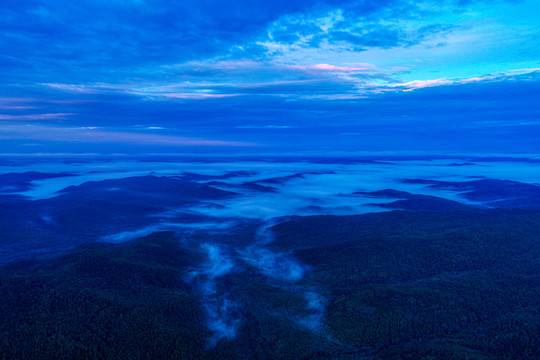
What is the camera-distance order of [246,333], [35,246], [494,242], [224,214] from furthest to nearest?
[224,214] < [35,246] < [494,242] < [246,333]

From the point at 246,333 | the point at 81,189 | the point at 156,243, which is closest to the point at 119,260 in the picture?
the point at 156,243

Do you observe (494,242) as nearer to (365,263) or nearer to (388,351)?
(365,263)

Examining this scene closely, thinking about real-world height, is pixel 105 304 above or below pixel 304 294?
above

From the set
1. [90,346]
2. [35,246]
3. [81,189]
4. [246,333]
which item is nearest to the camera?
[90,346]

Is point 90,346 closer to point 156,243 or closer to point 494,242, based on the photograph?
point 156,243

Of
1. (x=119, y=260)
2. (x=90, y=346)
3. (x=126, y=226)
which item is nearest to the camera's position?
(x=90, y=346)

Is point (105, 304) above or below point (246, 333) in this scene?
above

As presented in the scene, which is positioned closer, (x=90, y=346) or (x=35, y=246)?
(x=90, y=346)

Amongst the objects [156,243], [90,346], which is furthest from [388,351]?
[156,243]

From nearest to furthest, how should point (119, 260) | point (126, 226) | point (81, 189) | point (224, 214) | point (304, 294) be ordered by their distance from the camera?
point (304, 294) < point (119, 260) < point (126, 226) < point (224, 214) < point (81, 189)
